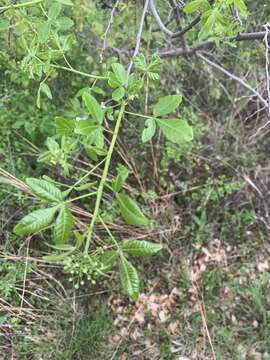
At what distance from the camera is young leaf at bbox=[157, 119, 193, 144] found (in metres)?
1.16

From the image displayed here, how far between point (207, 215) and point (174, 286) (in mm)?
505

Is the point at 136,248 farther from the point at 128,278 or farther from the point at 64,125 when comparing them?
the point at 64,125

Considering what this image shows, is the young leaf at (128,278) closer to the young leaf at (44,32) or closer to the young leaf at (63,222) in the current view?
the young leaf at (63,222)

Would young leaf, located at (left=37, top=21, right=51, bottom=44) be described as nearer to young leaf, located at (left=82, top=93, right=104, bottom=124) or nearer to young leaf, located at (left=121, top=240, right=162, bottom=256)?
young leaf, located at (left=82, top=93, right=104, bottom=124)

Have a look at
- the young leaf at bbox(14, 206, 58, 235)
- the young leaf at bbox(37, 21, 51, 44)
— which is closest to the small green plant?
the young leaf at bbox(14, 206, 58, 235)

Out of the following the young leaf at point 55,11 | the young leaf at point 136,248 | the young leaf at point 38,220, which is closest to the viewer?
the young leaf at point 38,220

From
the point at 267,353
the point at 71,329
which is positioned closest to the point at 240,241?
the point at 267,353

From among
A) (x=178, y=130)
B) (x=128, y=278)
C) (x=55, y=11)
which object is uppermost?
(x=55, y=11)

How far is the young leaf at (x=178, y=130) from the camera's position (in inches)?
45.6

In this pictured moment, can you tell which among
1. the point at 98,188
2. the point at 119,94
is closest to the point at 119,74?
the point at 119,94

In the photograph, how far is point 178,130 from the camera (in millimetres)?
1169

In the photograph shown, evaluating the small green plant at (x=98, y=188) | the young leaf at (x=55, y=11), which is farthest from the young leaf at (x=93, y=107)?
the young leaf at (x=55, y=11)

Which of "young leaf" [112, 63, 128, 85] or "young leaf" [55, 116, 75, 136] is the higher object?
"young leaf" [112, 63, 128, 85]

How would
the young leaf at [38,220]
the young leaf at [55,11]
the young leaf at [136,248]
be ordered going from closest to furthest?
the young leaf at [38,220]
the young leaf at [136,248]
the young leaf at [55,11]
